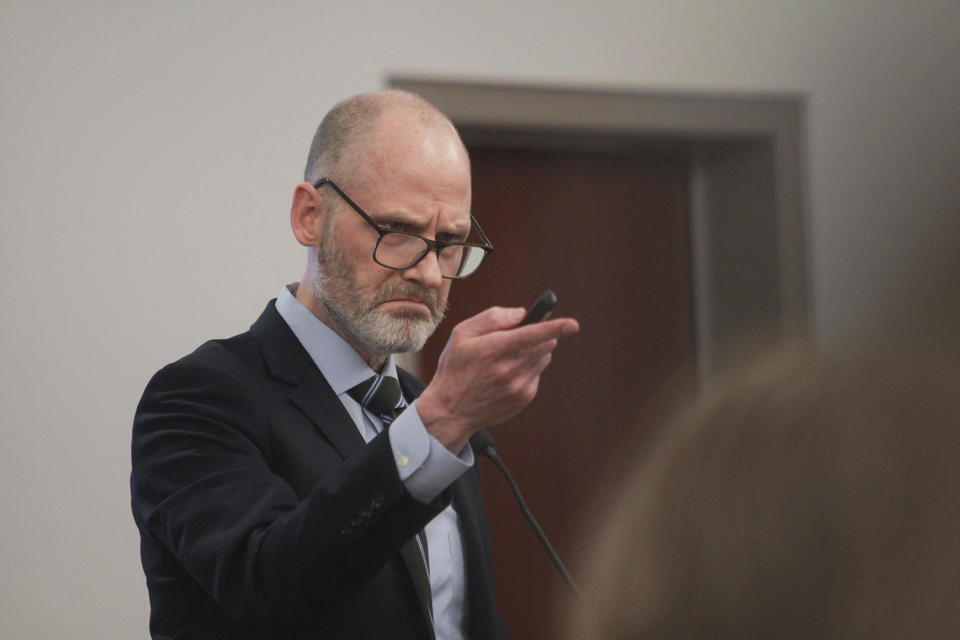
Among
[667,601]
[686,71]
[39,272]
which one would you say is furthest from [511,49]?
[667,601]

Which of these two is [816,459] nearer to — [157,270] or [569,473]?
[157,270]

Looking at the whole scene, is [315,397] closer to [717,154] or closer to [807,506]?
[807,506]

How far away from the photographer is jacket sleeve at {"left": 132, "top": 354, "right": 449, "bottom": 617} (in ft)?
3.08

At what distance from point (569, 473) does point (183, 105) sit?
1350mm

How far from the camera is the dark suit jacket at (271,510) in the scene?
3.10 feet

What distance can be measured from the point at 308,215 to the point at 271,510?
1.65 feet

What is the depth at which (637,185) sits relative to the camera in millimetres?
2930

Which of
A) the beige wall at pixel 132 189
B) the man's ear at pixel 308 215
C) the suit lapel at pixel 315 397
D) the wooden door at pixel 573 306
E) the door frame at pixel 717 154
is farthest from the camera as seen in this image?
the wooden door at pixel 573 306

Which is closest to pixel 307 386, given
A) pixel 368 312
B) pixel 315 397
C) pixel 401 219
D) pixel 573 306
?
pixel 315 397

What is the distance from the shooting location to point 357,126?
139cm

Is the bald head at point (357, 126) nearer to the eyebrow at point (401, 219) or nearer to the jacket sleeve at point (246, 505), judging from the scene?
the eyebrow at point (401, 219)

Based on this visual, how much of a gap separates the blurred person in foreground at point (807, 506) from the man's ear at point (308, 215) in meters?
1.03

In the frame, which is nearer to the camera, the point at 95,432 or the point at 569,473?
the point at 95,432

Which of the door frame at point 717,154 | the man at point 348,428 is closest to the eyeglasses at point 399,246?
the man at point 348,428
